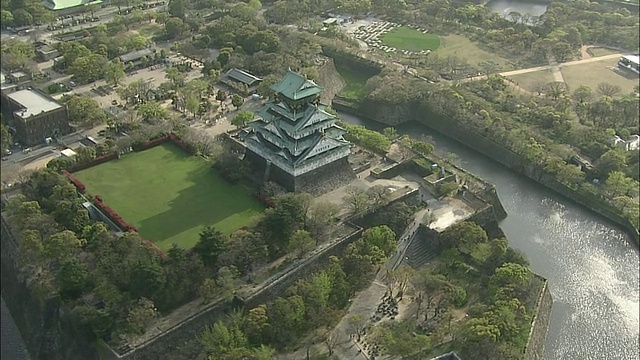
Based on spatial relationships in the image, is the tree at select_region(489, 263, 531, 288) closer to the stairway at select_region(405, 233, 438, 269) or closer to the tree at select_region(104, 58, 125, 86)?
the stairway at select_region(405, 233, 438, 269)

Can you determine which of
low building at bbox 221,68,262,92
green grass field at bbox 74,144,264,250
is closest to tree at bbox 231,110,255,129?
green grass field at bbox 74,144,264,250

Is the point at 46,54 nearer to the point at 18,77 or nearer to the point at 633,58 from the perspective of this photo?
the point at 18,77

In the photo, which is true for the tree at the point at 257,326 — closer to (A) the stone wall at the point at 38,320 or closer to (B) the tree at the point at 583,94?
(A) the stone wall at the point at 38,320

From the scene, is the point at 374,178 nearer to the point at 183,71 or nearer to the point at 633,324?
the point at 633,324

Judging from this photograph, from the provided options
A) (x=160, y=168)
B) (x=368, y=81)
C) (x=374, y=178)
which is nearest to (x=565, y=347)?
(x=374, y=178)

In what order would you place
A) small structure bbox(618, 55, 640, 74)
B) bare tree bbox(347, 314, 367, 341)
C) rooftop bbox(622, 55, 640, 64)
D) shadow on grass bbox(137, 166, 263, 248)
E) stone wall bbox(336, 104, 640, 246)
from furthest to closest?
rooftop bbox(622, 55, 640, 64) → small structure bbox(618, 55, 640, 74) → stone wall bbox(336, 104, 640, 246) → shadow on grass bbox(137, 166, 263, 248) → bare tree bbox(347, 314, 367, 341)

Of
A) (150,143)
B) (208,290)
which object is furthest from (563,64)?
(208,290)

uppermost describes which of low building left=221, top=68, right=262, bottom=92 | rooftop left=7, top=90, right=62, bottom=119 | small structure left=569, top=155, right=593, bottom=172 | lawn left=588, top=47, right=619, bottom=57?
rooftop left=7, top=90, right=62, bottom=119
